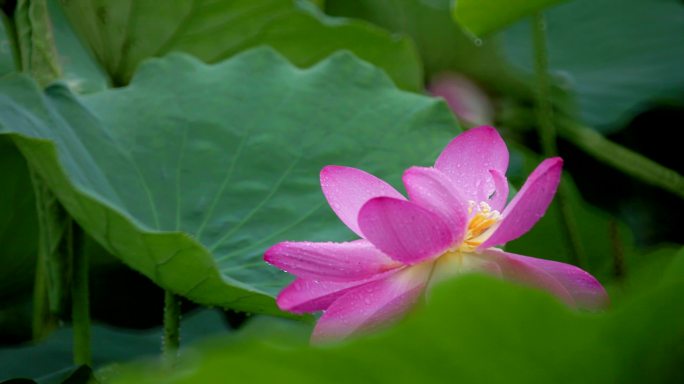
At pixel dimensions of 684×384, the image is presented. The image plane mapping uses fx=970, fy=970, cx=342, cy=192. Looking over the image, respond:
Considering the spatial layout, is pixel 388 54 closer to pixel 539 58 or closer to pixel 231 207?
pixel 539 58

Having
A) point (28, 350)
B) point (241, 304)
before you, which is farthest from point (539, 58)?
point (28, 350)

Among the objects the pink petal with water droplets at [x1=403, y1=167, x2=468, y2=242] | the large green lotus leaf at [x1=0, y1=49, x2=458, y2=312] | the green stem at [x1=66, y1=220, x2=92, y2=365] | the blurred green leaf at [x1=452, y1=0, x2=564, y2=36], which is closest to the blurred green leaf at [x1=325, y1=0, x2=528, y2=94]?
the large green lotus leaf at [x1=0, y1=49, x2=458, y2=312]

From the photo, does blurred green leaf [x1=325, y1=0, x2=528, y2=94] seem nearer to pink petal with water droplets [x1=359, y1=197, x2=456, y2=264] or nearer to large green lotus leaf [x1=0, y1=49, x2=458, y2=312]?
large green lotus leaf [x1=0, y1=49, x2=458, y2=312]

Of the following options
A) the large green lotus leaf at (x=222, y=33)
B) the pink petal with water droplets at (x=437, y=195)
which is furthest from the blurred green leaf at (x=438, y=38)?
the pink petal with water droplets at (x=437, y=195)

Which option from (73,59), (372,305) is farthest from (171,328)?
(73,59)

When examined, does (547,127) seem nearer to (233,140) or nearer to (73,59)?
(233,140)
